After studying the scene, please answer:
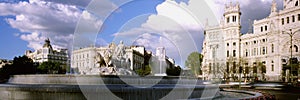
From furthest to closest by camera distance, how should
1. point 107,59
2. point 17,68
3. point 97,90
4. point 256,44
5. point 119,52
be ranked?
point 256,44
point 17,68
point 119,52
point 107,59
point 97,90

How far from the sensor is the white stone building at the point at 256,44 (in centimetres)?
6812

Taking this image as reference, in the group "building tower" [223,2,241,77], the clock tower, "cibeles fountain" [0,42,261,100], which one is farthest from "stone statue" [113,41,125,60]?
"building tower" [223,2,241,77]

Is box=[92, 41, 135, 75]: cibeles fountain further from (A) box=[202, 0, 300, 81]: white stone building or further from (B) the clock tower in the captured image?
(B) the clock tower

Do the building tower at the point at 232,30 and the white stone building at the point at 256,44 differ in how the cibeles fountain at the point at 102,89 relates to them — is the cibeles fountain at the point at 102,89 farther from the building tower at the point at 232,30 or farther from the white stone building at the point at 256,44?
the building tower at the point at 232,30

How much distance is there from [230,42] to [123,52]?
71669 mm

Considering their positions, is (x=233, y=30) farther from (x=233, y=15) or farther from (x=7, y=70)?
(x=7, y=70)

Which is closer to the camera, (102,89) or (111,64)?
(102,89)

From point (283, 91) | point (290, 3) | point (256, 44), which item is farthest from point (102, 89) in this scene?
point (256, 44)

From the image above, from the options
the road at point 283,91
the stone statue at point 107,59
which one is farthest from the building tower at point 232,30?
the stone statue at point 107,59

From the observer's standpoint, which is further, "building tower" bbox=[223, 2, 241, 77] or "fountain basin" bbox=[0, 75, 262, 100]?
"building tower" bbox=[223, 2, 241, 77]

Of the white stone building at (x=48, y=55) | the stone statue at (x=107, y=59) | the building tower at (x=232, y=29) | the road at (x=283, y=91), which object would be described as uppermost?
the building tower at (x=232, y=29)

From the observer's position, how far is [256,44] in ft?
265

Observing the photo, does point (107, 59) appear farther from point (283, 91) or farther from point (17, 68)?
point (17, 68)

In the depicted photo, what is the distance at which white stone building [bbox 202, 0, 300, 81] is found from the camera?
68125 mm
